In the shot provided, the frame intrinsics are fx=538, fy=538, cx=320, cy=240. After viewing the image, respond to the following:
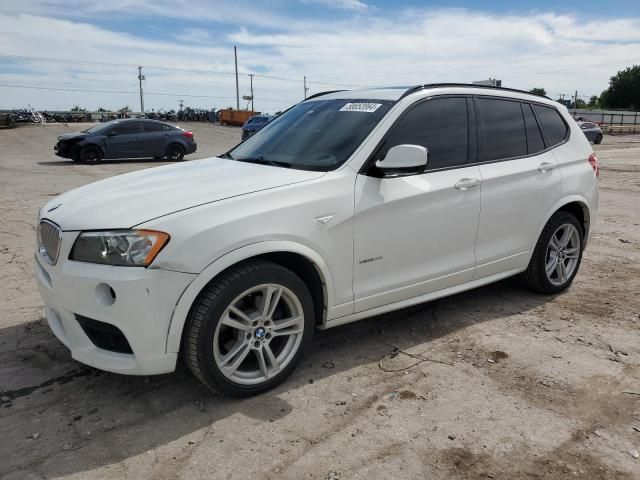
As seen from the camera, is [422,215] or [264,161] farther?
[264,161]

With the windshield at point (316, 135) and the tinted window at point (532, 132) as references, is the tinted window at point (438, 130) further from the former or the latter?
the tinted window at point (532, 132)

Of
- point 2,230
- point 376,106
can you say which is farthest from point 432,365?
point 2,230

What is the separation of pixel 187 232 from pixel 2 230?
584cm

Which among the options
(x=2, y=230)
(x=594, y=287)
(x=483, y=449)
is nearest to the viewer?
(x=483, y=449)

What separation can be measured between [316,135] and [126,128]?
616 inches

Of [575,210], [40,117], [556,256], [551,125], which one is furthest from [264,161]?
[40,117]

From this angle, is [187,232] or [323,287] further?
[323,287]

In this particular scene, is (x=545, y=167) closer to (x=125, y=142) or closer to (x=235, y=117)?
(x=125, y=142)

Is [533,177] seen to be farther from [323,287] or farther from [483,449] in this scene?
[483,449]

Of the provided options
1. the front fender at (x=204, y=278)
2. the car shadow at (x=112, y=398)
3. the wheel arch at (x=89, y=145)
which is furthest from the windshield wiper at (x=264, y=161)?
the wheel arch at (x=89, y=145)

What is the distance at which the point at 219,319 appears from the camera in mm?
2916

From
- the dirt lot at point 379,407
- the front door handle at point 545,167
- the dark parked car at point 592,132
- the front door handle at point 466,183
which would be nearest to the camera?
the dirt lot at point 379,407

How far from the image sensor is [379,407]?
3100 millimetres

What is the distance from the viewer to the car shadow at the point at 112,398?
2719 mm
